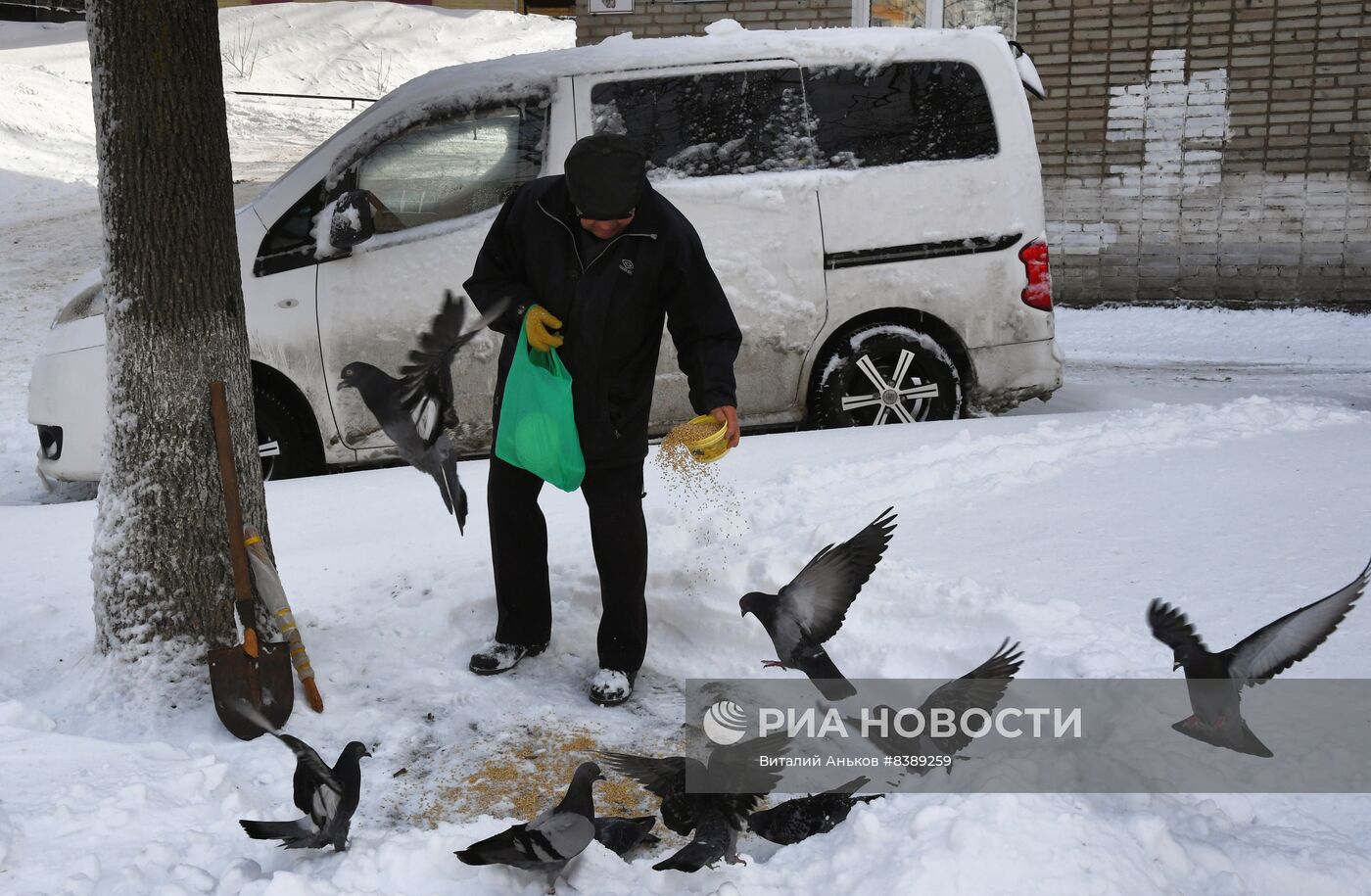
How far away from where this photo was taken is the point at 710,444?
316cm

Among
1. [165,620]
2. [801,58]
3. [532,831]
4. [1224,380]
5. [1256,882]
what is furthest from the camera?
[1224,380]

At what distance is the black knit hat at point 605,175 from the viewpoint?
3.06 metres

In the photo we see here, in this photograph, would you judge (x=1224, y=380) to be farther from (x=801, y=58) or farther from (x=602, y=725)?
(x=602, y=725)

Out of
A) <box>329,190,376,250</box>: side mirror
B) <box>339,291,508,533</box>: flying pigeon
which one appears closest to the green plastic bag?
<box>339,291,508,533</box>: flying pigeon

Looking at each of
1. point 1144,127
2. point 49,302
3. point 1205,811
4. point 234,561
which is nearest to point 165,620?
point 234,561

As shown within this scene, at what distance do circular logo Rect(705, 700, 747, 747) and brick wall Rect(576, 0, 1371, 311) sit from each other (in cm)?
827

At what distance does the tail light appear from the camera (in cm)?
565

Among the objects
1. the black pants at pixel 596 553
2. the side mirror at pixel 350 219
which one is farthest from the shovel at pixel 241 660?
the side mirror at pixel 350 219

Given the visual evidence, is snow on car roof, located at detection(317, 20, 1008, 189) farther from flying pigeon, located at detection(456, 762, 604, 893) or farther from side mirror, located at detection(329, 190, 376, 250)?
flying pigeon, located at detection(456, 762, 604, 893)

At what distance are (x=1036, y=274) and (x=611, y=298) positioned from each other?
3103 millimetres

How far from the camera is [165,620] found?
3314 millimetres

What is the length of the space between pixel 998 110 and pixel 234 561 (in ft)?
13.5

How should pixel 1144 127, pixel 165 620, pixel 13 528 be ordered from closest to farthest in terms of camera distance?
pixel 165 620 → pixel 13 528 → pixel 1144 127

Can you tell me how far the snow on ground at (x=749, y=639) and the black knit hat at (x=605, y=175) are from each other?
142 centimetres
